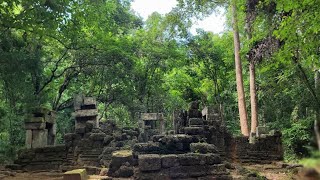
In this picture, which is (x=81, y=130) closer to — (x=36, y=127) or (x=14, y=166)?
(x=36, y=127)

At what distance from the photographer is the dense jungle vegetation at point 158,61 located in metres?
9.98

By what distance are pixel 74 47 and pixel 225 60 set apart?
451 inches

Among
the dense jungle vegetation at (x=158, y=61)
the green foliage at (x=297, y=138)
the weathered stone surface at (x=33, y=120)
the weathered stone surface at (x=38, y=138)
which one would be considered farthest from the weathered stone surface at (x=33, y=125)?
the green foliage at (x=297, y=138)

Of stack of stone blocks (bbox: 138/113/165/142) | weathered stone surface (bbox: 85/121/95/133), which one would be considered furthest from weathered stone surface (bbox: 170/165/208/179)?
stack of stone blocks (bbox: 138/113/165/142)

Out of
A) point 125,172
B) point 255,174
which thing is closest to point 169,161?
point 125,172

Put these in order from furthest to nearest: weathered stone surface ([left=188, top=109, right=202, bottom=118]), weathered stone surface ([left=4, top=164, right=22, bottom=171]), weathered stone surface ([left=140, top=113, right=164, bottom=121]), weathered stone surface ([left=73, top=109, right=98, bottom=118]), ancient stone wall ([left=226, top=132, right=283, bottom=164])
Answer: weathered stone surface ([left=140, top=113, right=164, bottom=121])
weathered stone surface ([left=73, top=109, right=98, bottom=118])
ancient stone wall ([left=226, top=132, right=283, bottom=164])
weathered stone surface ([left=188, top=109, right=202, bottom=118])
weathered stone surface ([left=4, top=164, right=22, bottom=171])

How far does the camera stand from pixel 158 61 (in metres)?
24.3

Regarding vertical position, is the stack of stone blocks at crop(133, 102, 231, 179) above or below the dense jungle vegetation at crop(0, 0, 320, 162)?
below

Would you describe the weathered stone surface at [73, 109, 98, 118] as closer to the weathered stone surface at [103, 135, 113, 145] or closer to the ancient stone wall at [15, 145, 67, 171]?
the weathered stone surface at [103, 135, 113, 145]

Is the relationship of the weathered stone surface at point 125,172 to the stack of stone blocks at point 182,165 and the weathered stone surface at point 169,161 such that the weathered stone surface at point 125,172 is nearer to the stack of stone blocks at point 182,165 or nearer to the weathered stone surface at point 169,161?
the stack of stone blocks at point 182,165

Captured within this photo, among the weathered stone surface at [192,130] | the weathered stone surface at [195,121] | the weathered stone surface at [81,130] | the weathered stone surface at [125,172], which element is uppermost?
the weathered stone surface at [195,121]

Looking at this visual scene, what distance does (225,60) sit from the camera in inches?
959

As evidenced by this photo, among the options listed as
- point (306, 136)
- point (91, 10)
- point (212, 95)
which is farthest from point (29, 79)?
point (212, 95)

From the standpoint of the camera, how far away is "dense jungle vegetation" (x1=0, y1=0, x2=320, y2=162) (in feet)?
32.8
